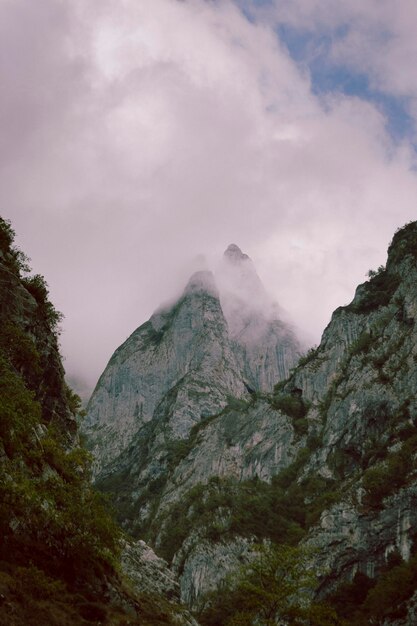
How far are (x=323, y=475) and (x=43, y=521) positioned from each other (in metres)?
99.7

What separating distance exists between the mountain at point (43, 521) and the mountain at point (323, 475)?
22.7 metres

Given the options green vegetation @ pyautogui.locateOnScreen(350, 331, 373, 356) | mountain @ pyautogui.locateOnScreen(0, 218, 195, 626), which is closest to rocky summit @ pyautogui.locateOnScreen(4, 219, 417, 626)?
mountain @ pyautogui.locateOnScreen(0, 218, 195, 626)

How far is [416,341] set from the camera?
109 m

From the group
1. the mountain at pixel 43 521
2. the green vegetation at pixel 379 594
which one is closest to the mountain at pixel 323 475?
the green vegetation at pixel 379 594

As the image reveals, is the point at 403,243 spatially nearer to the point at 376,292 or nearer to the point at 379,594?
the point at 376,292

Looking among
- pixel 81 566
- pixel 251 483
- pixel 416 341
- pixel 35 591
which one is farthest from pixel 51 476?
pixel 251 483

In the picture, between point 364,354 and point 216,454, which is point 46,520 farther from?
point 216,454

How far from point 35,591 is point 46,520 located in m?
4.52

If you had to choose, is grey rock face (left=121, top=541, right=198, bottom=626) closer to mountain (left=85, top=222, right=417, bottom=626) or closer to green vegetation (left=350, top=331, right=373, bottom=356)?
mountain (left=85, top=222, right=417, bottom=626)

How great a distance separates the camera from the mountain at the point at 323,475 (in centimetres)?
7819

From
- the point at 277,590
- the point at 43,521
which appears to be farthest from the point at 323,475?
the point at 43,521

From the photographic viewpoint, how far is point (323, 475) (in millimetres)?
115062

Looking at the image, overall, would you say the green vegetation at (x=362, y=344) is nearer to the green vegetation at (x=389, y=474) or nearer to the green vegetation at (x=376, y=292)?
the green vegetation at (x=376, y=292)

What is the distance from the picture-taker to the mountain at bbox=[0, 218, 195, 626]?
20500 millimetres
